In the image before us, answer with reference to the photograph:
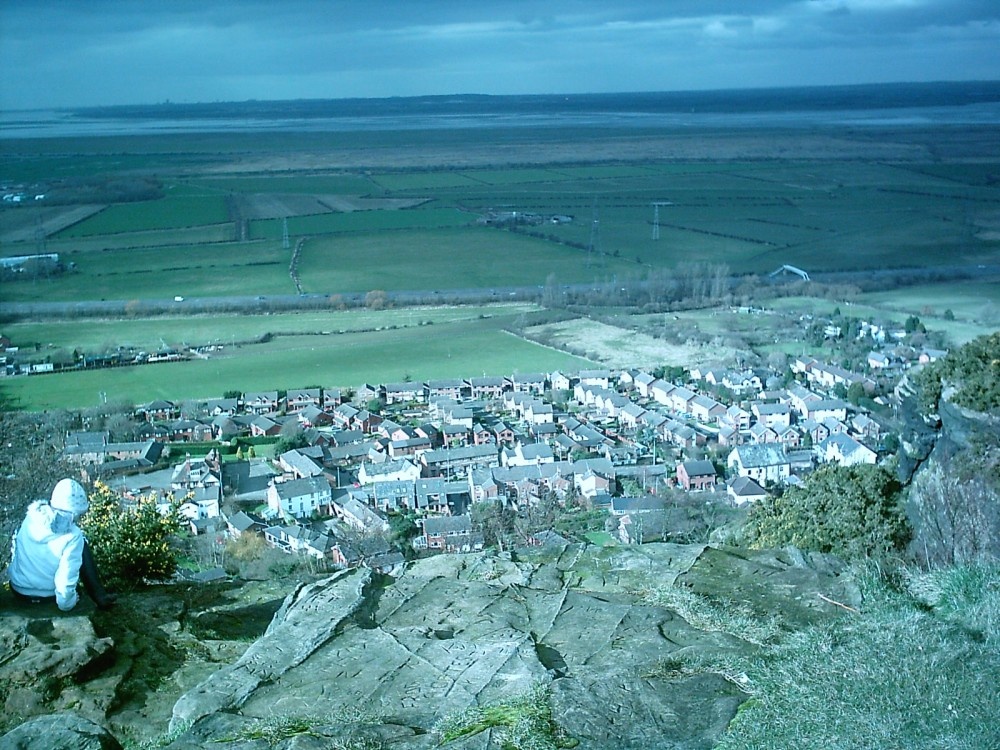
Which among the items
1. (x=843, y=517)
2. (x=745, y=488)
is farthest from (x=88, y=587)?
(x=745, y=488)

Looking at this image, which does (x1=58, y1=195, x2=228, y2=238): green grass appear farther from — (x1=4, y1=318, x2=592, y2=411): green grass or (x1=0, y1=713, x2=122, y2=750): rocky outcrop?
(x1=0, y1=713, x2=122, y2=750): rocky outcrop

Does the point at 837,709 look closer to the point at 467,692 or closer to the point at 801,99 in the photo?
the point at 467,692

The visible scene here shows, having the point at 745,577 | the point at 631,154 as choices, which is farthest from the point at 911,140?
the point at 745,577

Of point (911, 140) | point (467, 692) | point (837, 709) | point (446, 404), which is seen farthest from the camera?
point (911, 140)

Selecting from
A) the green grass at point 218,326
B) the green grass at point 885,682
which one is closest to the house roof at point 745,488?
the green grass at point 885,682

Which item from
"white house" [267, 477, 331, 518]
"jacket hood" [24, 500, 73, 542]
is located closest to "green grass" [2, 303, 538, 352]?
"white house" [267, 477, 331, 518]

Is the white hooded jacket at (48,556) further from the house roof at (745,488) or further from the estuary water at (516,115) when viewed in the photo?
the estuary water at (516,115)
